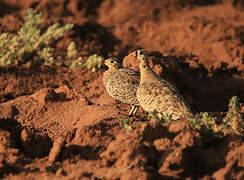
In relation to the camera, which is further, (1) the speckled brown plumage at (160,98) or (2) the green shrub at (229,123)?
(1) the speckled brown plumage at (160,98)

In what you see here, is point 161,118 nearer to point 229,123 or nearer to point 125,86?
point 229,123

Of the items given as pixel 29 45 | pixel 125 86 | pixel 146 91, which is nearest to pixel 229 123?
pixel 146 91

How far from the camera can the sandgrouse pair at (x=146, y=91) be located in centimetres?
530

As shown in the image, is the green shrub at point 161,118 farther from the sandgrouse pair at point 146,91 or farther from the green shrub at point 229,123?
the green shrub at point 229,123

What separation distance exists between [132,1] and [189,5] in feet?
5.88

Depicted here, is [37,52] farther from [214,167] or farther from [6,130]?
[214,167]

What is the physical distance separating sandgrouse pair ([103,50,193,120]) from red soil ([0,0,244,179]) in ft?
0.88

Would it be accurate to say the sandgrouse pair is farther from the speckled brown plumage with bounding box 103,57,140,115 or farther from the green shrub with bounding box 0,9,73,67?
the green shrub with bounding box 0,9,73,67

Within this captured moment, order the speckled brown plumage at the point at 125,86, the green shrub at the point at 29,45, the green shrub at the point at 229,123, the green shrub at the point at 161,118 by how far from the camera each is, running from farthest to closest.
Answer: the green shrub at the point at 29,45 < the speckled brown plumage at the point at 125,86 < the green shrub at the point at 161,118 < the green shrub at the point at 229,123

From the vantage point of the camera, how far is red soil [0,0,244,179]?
4246 mm

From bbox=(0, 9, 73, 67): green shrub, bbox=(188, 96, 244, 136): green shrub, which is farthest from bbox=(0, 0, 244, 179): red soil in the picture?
bbox=(0, 9, 73, 67): green shrub

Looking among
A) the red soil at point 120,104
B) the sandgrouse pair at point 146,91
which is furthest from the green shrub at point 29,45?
the sandgrouse pair at point 146,91

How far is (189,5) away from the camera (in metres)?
13.4

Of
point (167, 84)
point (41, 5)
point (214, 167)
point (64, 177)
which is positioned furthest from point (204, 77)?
point (41, 5)
